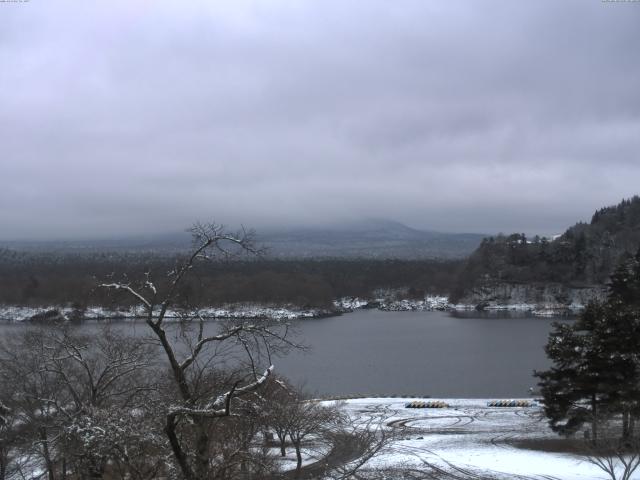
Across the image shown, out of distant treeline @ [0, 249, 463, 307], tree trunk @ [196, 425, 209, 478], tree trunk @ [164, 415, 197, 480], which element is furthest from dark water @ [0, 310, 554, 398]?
tree trunk @ [164, 415, 197, 480]

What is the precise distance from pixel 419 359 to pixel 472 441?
25.4 meters

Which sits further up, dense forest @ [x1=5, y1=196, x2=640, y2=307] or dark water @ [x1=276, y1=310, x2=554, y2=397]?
dense forest @ [x1=5, y1=196, x2=640, y2=307]

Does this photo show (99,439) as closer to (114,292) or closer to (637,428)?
(114,292)

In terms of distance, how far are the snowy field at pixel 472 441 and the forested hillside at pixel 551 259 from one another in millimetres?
76301

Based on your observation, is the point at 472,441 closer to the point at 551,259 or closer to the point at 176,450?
the point at 176,450

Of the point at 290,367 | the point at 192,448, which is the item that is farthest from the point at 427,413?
the point at 192,448

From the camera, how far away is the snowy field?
47.4ft

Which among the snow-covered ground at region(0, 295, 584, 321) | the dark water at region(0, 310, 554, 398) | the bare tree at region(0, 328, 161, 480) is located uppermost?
the bare tree at region(0, 328, 161, 480)

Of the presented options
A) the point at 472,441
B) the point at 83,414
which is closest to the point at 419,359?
the point at 472,441

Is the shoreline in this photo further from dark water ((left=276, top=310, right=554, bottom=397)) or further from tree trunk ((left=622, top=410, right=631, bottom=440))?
tree trunk ((left=622, top=410, right=631, bottom=440))

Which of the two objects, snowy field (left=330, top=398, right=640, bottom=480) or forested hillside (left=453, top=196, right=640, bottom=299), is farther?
forested hillside (left=453, top=196, right=640, bottom=299)

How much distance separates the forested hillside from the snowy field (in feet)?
250

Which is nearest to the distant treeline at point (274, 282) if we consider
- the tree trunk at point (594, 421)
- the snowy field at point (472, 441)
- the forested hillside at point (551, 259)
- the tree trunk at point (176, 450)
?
the forested hillside at point (551, 259)

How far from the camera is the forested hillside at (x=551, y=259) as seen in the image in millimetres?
100188
